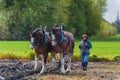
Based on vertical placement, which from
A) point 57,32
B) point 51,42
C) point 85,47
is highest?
point 57,32

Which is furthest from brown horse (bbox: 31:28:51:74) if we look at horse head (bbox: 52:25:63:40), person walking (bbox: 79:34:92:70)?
person walking (bbox: 79:34:92:70)

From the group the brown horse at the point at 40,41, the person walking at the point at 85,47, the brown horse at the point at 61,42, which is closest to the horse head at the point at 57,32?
the brown horse at the point at 61,42

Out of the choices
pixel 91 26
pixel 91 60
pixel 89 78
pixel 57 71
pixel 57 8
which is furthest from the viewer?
pixel 91 26

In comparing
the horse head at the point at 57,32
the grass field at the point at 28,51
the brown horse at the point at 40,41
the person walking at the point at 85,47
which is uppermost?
the horse head at the point at 57,32

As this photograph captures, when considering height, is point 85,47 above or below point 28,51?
above

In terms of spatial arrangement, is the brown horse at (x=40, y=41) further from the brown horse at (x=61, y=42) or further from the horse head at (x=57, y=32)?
the horse head at (x=57, y=32)

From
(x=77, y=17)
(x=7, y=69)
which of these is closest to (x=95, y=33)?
(x=77, y=17)

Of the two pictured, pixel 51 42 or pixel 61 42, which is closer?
pixel 61 42

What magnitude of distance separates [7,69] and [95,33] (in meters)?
89.5

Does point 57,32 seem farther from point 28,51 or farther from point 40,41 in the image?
point 28,51

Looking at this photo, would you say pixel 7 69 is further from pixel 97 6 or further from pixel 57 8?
pixel 97 6

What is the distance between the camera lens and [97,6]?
4419 inches

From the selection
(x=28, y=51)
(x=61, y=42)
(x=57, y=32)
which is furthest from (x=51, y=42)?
(x=28, y=51)

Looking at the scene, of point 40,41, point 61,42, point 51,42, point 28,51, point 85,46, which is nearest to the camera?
point 40,41
